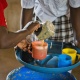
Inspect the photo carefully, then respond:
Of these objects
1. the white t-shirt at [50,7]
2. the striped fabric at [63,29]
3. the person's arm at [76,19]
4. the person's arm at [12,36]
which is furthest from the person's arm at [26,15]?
the person's arm at [12,36]

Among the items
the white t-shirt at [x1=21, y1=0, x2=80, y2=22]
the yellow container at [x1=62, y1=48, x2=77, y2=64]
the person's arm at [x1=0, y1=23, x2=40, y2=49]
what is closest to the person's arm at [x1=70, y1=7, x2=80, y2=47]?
the white t-shirt at [x1=21, y1=0, x2=80, y2=22]

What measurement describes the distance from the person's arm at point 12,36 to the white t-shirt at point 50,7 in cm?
38

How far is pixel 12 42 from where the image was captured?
130cm

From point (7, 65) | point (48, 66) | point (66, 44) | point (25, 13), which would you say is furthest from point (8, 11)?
point (48, 66)

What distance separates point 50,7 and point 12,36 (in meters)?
0.48

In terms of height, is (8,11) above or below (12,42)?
below

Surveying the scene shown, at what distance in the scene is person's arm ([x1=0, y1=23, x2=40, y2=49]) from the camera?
124 centimetres

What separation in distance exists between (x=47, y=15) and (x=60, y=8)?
118 millimetres

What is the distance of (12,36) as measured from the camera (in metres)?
1.30

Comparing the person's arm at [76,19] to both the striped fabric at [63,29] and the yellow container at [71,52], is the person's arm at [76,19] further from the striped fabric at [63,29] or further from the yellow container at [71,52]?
the yellow container at [71,52]

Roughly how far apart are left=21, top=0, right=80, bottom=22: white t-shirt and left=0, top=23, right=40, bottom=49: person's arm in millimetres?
376

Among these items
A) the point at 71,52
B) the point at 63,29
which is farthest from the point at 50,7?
the point at 71,52

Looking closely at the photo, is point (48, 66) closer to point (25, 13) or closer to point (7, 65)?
point (25, 13)

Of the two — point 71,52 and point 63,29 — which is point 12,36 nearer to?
point 71,52
